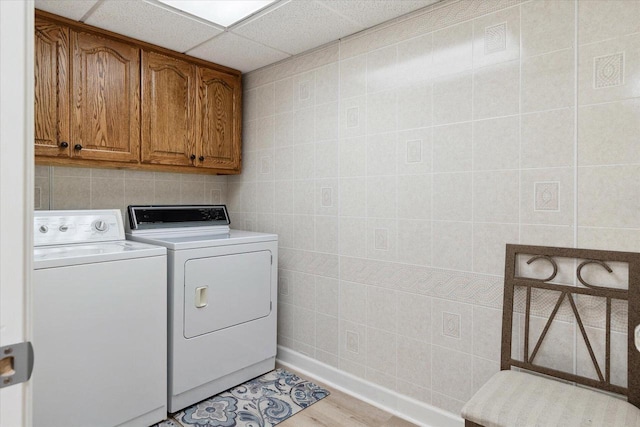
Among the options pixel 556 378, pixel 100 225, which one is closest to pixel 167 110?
pixel 100 225

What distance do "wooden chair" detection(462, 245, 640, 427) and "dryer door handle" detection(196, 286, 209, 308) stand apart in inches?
57.6

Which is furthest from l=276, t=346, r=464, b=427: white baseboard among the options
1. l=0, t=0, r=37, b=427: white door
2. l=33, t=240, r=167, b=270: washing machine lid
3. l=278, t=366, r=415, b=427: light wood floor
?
l=0, t=0, r=37, b=427: white door

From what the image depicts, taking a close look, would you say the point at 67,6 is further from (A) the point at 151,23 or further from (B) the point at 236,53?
(B) the point at 236,53

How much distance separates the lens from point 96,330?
5.81 ft

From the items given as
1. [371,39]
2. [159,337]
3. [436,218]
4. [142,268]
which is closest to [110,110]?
[142,268]

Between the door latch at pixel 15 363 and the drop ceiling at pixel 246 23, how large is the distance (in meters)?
1.84

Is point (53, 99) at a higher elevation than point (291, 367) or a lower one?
higher

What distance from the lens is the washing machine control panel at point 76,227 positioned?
81.8 inches

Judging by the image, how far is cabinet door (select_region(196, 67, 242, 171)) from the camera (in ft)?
8.89

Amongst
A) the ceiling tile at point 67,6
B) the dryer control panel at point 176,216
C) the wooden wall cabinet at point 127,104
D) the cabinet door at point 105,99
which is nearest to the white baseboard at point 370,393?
the dryer control panel at point 176,216

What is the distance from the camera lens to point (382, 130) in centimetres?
218

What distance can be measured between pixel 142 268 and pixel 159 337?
15.1 inches

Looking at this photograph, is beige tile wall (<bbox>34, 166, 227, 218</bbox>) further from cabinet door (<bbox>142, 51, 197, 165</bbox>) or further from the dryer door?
the dryer door

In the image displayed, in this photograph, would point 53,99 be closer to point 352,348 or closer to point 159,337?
point 159,337
